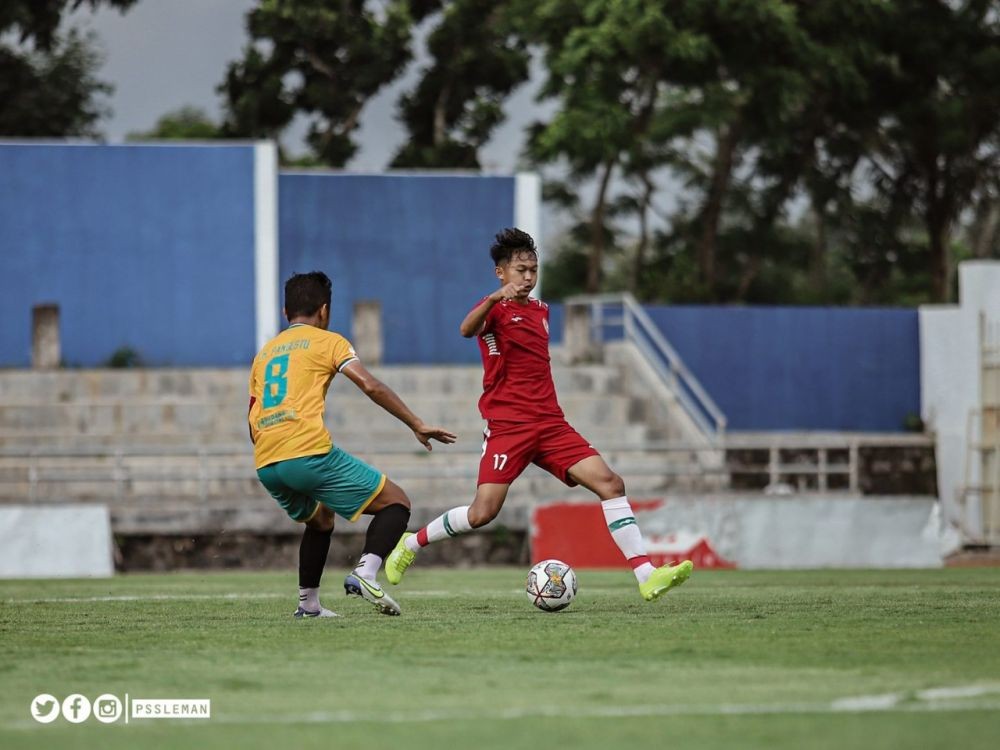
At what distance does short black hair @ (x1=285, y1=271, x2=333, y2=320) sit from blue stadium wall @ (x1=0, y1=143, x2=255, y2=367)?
24149 millimetres

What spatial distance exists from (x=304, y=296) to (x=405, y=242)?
85.8 feet

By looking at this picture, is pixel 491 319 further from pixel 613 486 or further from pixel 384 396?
pixel 613 486

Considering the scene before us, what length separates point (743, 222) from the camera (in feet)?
168

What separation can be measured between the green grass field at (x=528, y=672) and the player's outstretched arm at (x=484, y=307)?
1.61m

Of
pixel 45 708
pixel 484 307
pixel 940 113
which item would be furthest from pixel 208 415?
pixel 45 708

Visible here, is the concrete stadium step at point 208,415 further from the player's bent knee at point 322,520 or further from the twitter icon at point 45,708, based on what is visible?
the twitter icon at point 45,708

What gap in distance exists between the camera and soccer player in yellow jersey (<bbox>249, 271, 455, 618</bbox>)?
977cm

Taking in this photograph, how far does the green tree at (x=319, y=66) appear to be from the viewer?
4672cm

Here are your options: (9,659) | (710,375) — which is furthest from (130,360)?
(9,659)

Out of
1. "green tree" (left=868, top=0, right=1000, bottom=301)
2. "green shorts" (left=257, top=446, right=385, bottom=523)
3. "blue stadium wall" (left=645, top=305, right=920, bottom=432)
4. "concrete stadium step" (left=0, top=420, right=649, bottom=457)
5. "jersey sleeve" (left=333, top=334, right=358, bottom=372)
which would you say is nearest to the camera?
"green shorts" (left=257, top=446, right=385, bottom=523)

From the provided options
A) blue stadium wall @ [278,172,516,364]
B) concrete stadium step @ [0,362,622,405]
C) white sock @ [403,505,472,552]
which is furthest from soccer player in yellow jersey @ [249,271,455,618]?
blue stadium wall @ [278,172,516,364]

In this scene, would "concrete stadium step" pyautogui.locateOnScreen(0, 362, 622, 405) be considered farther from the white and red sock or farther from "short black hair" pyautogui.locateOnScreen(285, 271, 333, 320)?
"short black hair" pyautogui.locateOnScreen(285, 271, 333, 320)

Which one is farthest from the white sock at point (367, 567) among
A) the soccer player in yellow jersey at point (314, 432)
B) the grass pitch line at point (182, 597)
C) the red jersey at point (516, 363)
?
the grass pitch line at point (182, 597)

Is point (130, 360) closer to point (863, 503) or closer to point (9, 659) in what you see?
point (863, 503)
